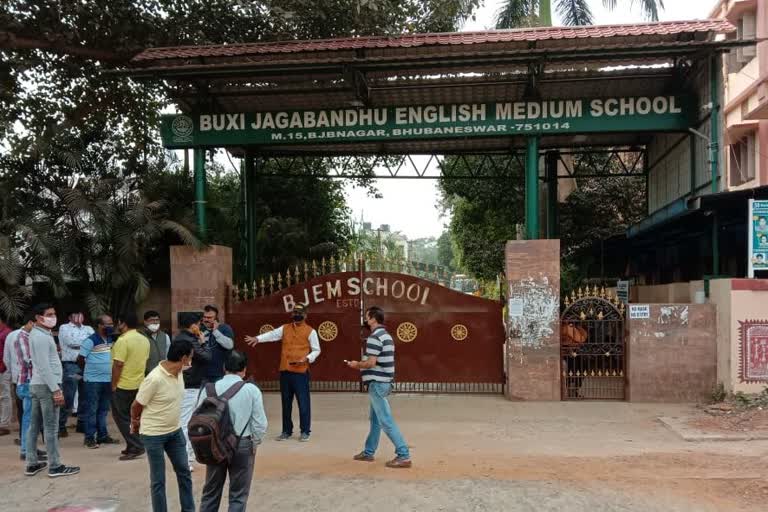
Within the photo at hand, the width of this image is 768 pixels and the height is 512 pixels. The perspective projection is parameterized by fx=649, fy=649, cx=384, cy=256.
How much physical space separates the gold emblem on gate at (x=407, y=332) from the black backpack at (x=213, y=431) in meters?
Result: 6.33

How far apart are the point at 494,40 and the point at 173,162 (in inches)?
281

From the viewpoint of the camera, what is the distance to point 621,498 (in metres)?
5.58

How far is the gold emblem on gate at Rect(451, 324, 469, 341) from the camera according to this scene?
10602 millimetres

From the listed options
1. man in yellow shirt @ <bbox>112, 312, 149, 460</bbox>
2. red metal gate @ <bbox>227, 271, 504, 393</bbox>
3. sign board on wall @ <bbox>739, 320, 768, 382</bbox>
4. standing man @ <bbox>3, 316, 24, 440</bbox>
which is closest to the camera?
man in yellow shirt @ <bbox>112, 312, 149, 460</bbox>

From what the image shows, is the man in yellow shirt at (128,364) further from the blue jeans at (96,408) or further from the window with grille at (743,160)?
the window with grille at (743,160)

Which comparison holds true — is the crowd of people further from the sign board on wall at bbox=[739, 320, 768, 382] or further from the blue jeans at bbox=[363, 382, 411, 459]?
the sign board on wall at bbox=[739, 320, 768, 382]

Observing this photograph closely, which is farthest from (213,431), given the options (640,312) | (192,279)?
(640,312)

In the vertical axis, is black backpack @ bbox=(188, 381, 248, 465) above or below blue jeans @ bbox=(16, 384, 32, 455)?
above

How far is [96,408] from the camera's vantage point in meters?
7.75

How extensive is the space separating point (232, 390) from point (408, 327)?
6.35 m

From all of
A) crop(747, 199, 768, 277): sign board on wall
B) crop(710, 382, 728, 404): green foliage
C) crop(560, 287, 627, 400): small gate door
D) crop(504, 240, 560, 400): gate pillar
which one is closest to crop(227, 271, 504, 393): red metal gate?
crop(504, 240, 560, 400): gate pillar

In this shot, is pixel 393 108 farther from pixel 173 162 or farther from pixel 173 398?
pixel 173 398

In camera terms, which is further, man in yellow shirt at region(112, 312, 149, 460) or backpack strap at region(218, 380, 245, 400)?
man in yellow shirt at region(112, 312, 149, 460)

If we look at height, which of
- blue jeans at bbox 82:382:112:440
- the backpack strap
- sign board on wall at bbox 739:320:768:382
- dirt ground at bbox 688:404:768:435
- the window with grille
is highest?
the window with grille
